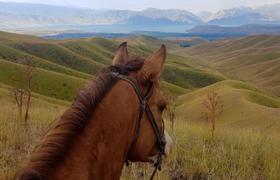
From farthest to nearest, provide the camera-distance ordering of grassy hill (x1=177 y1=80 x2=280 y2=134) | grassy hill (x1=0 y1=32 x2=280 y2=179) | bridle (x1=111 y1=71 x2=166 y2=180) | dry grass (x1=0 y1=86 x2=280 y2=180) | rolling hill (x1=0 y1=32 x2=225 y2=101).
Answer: rolling hill (x1=0 y1=32 x2=225 y2=101)
grassy hill (x1=177 y1=80 x2=280 y2=134)
grassy hill (x1=0 y1=32 x2=280 y2=179)
dry grass (x1=0 y1=86 x2=280 y2=180)
bridle (x1=111 y1=71 x2=166 y2=180)

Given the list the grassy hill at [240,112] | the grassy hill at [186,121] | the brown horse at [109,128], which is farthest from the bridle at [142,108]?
the grassy hill at [240,112]

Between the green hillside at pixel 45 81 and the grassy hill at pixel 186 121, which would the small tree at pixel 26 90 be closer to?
the grassy hill at pixel 186 121

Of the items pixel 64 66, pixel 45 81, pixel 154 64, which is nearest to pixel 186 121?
pixel 154 64

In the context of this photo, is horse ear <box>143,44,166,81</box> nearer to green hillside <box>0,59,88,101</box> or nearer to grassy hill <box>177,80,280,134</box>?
grassy hill <box>177,80,280,134</box>

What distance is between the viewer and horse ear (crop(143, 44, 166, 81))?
2805 mm

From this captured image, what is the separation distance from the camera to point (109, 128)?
8.32 ft

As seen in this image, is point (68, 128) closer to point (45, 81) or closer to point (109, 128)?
point (109, 128)

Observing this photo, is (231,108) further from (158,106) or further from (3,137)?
(158,106)

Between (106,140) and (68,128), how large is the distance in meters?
0.27

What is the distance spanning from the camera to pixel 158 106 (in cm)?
296

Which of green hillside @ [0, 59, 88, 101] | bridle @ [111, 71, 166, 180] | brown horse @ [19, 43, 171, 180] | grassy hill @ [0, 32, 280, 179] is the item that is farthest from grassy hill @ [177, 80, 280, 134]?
brown horse @ [19, 43, 171, 180]

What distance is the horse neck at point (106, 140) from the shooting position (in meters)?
2.36

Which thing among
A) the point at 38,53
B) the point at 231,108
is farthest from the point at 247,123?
the point at 38,53

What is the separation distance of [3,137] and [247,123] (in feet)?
102
